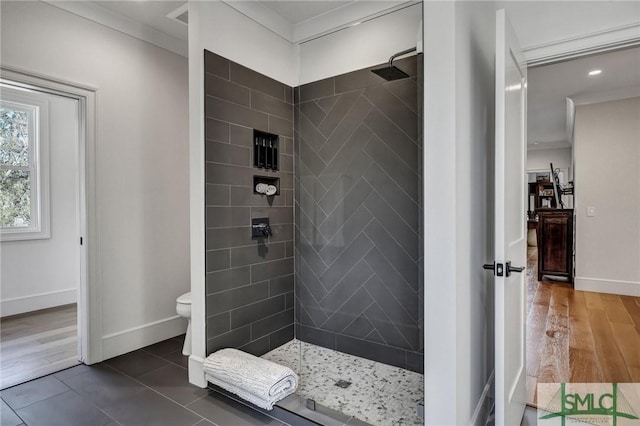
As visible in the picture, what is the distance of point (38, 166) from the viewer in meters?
3.91

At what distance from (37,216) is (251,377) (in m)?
3.53

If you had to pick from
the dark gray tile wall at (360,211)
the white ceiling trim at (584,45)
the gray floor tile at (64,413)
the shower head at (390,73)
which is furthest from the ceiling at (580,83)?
the gray floor tile at (64,413)

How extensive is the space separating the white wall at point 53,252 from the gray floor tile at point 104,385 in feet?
5.91

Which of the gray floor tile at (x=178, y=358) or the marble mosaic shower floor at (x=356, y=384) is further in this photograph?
the gray floor tile at (x=178, y=358)

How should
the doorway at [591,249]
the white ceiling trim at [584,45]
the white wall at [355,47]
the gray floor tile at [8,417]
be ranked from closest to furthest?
1. the gray floor tile at [8,417]
2. the white ceiling trim at [584,45]
3. the white wall at [355,47]
4. the doorway at [591,249]

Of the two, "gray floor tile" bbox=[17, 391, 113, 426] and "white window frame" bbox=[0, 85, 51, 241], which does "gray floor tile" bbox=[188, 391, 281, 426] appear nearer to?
"gray floor tile" bbox=[17, 391, 113, 426]

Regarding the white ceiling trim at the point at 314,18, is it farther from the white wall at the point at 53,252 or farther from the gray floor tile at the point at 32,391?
the gray floor tile at the point at 32,391

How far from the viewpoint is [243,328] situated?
261 cm

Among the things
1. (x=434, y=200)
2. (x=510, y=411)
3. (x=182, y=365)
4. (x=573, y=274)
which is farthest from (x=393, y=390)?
(x=573, y=274)

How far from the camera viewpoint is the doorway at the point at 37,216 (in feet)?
12.0

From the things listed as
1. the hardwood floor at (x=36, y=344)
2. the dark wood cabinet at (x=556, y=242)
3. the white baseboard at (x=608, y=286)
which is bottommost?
the hardwood floor at (x=36, y=344)

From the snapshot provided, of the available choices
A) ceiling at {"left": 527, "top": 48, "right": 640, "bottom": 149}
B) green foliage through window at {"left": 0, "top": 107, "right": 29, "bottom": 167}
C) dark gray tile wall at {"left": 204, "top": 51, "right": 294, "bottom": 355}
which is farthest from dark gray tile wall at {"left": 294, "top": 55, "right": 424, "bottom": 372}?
green foliage through window at {"left": 0, "top": 107, "right": 29, "bottom": 167}

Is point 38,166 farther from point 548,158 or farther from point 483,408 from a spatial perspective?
point 548,158

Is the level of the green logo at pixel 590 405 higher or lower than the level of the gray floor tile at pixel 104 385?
lower
